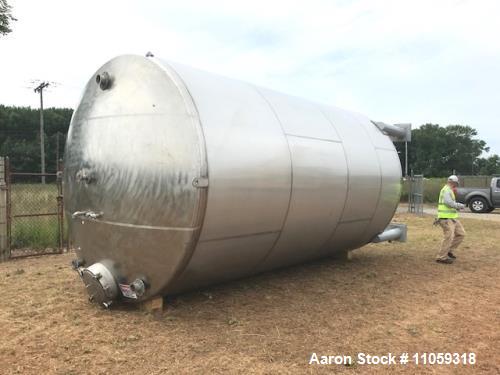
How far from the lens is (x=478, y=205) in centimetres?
2186

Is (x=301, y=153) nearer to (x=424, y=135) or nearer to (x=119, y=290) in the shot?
(x=119, y=290)

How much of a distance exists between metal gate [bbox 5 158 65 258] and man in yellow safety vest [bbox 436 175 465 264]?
25.2 ft

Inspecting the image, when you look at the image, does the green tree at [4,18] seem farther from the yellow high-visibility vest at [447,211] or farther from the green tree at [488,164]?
the green tree at [488,164]

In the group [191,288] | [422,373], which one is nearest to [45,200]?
[191,288]

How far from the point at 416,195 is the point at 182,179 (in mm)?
17551

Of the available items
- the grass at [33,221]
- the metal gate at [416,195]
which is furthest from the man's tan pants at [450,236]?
the metal gate at [416,195]

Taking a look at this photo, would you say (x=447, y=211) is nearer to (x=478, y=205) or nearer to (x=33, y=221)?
(x=33, y=221)

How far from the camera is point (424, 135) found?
89.0m

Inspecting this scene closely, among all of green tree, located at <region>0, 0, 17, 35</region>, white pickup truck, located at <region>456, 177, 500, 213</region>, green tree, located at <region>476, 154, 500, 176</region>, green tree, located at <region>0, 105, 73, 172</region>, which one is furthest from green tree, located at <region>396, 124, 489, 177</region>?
green tree, located at <region>0, 0, 17, 35</region>

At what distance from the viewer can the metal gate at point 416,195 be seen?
19998 millimetres

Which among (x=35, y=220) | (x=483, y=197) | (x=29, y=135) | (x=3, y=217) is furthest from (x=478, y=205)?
(x=29, y=135)

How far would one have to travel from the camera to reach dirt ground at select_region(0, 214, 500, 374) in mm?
4051

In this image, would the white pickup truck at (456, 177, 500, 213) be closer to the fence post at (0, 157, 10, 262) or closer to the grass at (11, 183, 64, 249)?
the grass at (11, 183, 64, 249)

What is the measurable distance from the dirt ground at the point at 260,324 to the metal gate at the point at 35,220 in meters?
1.85
